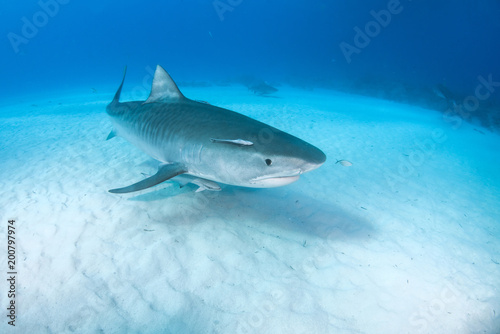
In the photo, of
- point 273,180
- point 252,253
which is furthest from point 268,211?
point 273,180

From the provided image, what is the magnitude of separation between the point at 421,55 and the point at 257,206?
290ft

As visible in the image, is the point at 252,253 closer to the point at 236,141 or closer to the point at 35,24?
the point at 236,141

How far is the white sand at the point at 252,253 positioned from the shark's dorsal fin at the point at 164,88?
5.88 ft

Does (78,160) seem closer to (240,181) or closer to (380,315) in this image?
(240,181)

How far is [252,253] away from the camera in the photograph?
10.3 ft

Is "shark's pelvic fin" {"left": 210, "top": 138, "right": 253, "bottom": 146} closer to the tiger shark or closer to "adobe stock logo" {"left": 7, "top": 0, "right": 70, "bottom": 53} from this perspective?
the tiger shark

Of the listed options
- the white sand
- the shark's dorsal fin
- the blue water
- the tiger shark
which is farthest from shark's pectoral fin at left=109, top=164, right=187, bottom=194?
the blue water

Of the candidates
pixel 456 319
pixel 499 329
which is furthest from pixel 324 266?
pixel 499 329

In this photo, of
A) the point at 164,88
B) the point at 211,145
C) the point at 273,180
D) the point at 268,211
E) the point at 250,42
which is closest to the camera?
the point at 273,180

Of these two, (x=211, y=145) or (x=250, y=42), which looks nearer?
(x=211, y=145)

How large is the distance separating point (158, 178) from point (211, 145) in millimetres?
889

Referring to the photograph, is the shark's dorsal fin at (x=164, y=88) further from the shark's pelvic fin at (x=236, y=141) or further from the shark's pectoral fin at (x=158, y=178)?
the shark's pelvic fin at (x=236, y=141)

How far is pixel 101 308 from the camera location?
2363mm

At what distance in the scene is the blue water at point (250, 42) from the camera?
152ft
